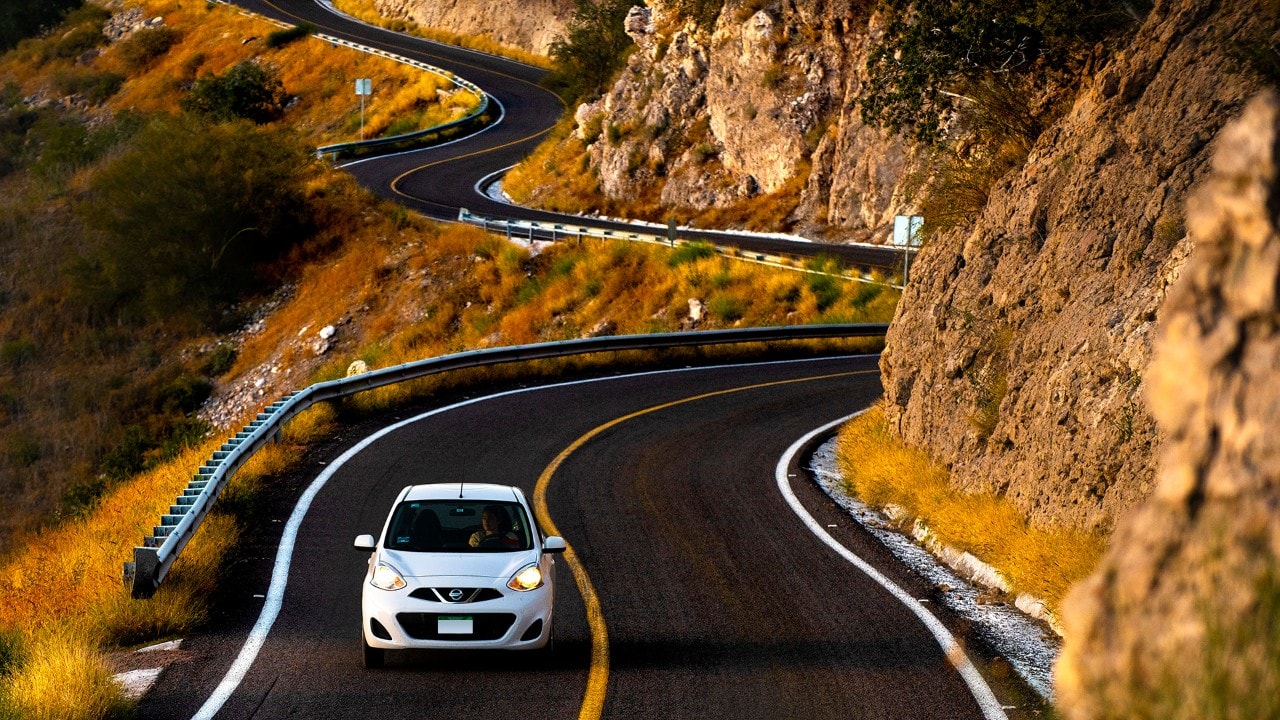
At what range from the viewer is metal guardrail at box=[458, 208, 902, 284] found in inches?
1393

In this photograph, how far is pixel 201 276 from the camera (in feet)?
136

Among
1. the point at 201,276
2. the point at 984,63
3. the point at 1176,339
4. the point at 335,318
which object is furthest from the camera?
Answer: the point at 201,276

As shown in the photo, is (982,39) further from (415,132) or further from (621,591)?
(415,132)

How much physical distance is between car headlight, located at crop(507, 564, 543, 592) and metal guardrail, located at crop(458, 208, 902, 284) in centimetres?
2425

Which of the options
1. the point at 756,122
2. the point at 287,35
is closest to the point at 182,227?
the point at 756,122

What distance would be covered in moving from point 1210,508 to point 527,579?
6.16 meters

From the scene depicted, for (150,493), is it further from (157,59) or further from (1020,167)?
(157,59)

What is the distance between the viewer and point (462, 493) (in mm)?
10711

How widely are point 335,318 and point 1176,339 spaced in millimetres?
35567

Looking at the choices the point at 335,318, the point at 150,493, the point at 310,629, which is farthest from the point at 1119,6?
the point at 335,318

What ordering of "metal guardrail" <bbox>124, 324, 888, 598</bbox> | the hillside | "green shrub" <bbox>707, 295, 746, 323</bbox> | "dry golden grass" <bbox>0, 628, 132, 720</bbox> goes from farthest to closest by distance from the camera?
"green shrub" <bbox>707, 295, 746, 323</bbox>, "metal guardrail" <bbox>124, 324, 888, 598</bbox>, "dry golden grass" <bbox>0, 628, 132, 720</bbox>, the hillside

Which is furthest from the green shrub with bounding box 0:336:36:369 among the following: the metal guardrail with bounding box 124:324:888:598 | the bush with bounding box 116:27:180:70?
the bush with bounding box 116:27:180:70

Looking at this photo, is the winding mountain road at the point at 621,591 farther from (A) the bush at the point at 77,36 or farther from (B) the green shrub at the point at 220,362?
(A) the bush at the point at 77,36

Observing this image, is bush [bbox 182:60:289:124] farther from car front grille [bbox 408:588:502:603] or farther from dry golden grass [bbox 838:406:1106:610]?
car front grille [bbox 408:588:502:603]
